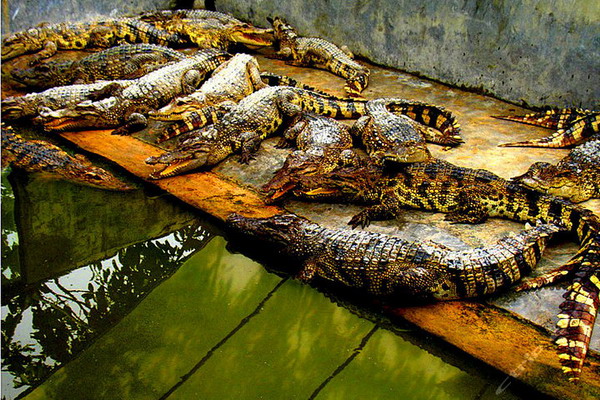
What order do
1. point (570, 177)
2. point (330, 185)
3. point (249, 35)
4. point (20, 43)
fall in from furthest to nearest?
point (249, 35) → point (20, 43) → point (330, 185) → point (570, 177)

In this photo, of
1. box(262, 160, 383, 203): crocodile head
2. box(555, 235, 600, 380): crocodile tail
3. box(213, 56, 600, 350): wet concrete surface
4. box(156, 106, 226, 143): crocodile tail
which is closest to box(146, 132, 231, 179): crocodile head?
box(213, 56, 600, 350): wet concrete surface

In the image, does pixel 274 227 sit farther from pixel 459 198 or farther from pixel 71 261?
pixel 71 261

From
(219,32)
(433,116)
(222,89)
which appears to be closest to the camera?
(433,116)

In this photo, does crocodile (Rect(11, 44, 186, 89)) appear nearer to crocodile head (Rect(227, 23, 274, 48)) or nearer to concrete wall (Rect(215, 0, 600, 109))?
crocodile head (Rect(227, 23, 274, 48))

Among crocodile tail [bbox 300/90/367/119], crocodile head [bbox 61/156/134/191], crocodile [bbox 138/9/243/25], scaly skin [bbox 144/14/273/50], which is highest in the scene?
crocodile [bbox 138/9/243/25]

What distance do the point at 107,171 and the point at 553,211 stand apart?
3.75m

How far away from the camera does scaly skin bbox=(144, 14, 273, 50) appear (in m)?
7.77

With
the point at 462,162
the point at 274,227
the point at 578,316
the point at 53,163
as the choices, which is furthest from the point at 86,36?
the point at 578,316

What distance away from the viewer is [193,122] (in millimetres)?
5461

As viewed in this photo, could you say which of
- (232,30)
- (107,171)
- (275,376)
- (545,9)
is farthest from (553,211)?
(232,30)

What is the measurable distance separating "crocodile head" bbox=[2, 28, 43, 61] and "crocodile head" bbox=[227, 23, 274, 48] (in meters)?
2.79

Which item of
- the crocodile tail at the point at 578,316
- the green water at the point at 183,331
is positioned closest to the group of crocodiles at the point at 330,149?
the crocodile tail at the point at 578,316

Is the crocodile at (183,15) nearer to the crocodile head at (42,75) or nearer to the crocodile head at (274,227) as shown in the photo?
the crocodile head at (42,75)

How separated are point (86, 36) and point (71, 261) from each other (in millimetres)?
5204
